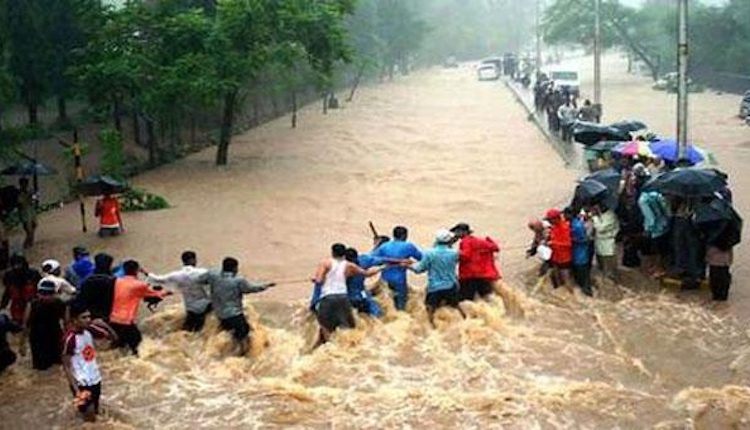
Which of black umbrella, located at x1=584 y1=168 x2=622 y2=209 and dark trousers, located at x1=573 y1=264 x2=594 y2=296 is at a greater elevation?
black umbrella, located at x1=584 y1=168 x2=622 y2=209

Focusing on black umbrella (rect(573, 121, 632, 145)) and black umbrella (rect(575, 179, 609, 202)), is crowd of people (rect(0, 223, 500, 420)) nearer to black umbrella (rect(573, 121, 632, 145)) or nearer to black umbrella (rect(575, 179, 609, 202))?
black umbrella (rect(575, 179, 609, 202))

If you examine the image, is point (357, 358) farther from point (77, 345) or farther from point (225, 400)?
point (77, 345)

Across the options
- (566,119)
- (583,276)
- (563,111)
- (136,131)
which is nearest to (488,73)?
(563,111)

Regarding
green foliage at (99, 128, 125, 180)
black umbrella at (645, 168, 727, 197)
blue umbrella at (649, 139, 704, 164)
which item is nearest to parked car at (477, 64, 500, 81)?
green foliage at (99, 128, 125, 180)

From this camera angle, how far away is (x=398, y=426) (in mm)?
8852

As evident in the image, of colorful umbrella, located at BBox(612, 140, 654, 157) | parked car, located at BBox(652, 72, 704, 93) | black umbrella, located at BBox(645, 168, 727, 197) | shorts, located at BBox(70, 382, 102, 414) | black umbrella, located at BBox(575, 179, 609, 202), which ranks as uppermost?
parked car, located at BBox(652, 72, 704, 93)

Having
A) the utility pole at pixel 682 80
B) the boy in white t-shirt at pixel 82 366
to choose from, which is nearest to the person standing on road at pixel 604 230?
the utility pole at pixel 682 80

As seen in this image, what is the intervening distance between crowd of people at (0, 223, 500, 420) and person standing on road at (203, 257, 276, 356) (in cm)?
1

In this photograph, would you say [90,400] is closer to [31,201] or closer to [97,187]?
[97,187]

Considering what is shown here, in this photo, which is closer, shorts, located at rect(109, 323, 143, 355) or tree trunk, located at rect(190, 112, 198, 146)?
shorts, located at rect(109, 323, 143, 355)

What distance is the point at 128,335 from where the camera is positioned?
10.7 meters

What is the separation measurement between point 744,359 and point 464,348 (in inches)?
128

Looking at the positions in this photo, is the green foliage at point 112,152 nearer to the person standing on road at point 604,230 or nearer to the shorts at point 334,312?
the shorts at point 334,312

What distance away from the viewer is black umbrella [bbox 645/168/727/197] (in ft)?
39.7
